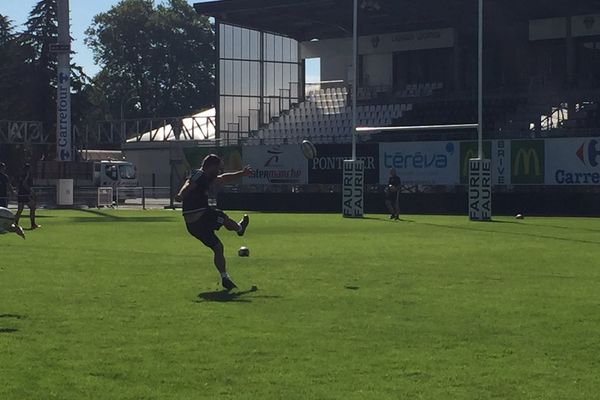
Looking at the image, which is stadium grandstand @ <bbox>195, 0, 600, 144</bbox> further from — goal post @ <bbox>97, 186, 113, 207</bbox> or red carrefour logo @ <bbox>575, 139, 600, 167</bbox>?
goal post @ <bbox>97, 186, 113, 207</bbox>

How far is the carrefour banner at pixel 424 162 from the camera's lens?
148 ft

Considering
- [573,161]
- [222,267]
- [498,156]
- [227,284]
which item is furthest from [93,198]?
[227,284]

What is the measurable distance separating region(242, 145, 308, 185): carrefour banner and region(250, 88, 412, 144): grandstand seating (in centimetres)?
196

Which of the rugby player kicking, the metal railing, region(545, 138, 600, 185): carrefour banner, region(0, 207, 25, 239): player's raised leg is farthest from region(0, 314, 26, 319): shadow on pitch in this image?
the metal railing

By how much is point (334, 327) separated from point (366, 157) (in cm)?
3716

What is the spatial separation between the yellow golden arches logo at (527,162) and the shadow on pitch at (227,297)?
1206 inches

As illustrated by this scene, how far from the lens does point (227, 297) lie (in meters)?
13.6

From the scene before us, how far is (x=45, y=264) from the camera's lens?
60.1 ft

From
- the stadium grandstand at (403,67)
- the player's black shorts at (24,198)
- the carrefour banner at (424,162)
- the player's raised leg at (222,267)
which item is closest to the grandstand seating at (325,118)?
the stadium grandstand at (403,67)

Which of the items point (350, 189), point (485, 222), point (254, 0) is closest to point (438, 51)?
point (254, 0)

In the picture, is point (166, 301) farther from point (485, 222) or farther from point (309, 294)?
point (485, 222)

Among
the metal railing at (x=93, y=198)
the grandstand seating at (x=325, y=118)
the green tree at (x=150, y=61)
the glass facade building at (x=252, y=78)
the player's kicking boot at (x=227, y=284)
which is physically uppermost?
the green tree at (x=150, y=61)

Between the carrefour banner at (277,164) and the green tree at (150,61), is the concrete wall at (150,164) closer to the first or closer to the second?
the carrefour banner at (277,164)

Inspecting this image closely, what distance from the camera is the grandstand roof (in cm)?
5231
